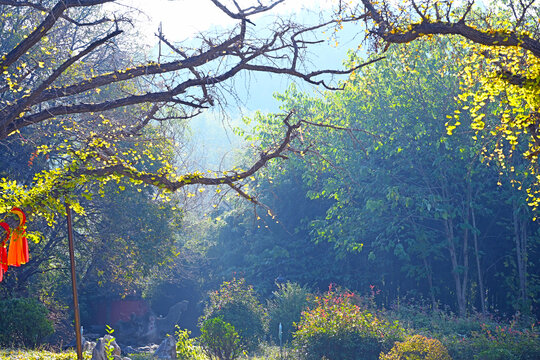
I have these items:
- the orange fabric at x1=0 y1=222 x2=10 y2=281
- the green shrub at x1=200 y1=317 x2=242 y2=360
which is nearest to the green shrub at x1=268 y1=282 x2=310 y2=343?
the green shrub at x1=200 y1=317 x2=242 y2=360

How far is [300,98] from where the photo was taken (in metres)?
20.4

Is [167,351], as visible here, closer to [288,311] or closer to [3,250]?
[288,311]

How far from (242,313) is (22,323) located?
608 centimetres

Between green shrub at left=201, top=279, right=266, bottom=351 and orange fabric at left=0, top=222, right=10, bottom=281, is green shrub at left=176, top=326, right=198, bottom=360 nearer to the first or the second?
green shrub at left=201, top=279, right=266, bottom=351

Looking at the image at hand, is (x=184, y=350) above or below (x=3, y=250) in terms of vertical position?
below

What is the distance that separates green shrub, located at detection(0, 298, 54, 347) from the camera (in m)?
11.2

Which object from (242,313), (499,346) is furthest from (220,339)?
(499,346)

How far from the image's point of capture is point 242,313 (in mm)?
15484

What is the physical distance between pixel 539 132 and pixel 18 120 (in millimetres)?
5950

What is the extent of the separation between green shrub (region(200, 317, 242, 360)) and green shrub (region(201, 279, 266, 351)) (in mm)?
3141

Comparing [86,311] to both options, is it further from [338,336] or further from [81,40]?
[338,336]

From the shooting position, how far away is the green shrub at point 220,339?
452 inches

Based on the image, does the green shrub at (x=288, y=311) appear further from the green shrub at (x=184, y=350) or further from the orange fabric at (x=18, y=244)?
the orange fabric at (x=18, y=244)

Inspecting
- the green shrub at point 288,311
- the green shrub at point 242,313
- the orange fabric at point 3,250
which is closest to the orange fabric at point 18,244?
the orange fabric at point 3,250
